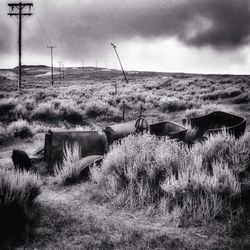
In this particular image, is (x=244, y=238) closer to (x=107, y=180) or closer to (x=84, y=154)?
(x=107, y=180)

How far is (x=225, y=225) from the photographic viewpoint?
3428mm

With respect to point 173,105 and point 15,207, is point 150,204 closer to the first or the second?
point 15,207

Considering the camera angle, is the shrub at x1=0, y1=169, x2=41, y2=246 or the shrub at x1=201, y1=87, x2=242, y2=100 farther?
the shrub at x1=201, y1=87, x2=242, y2=100

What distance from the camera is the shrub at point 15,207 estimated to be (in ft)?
10.8

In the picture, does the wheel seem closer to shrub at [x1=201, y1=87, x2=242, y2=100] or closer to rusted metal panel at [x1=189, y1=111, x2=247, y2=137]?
rusted metal panel at [x1=189, y1=111, x2=247, y2=137]

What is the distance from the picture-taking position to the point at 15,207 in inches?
144

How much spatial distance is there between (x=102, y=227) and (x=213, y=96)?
2067cm

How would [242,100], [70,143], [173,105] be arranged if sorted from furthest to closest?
[242,100] < [173,105] < [70,143]

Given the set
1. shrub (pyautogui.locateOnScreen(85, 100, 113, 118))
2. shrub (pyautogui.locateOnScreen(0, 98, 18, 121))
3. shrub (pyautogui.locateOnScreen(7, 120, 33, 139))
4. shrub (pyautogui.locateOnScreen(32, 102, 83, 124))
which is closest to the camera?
shrub (pyautogui.locateOnScreen(7, 120, 33, 139))

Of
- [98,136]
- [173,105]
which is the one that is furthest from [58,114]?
[173,105]

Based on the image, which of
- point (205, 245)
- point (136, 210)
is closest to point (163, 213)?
point (136, 210)

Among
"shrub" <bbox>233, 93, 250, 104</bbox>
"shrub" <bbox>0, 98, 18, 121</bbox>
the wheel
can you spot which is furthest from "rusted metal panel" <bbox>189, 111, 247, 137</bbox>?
"shrub" <bbox>233, 93, 250, 104</bbox>

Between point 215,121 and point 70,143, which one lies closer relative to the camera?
point 70,143

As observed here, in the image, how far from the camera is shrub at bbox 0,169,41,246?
3.30m
